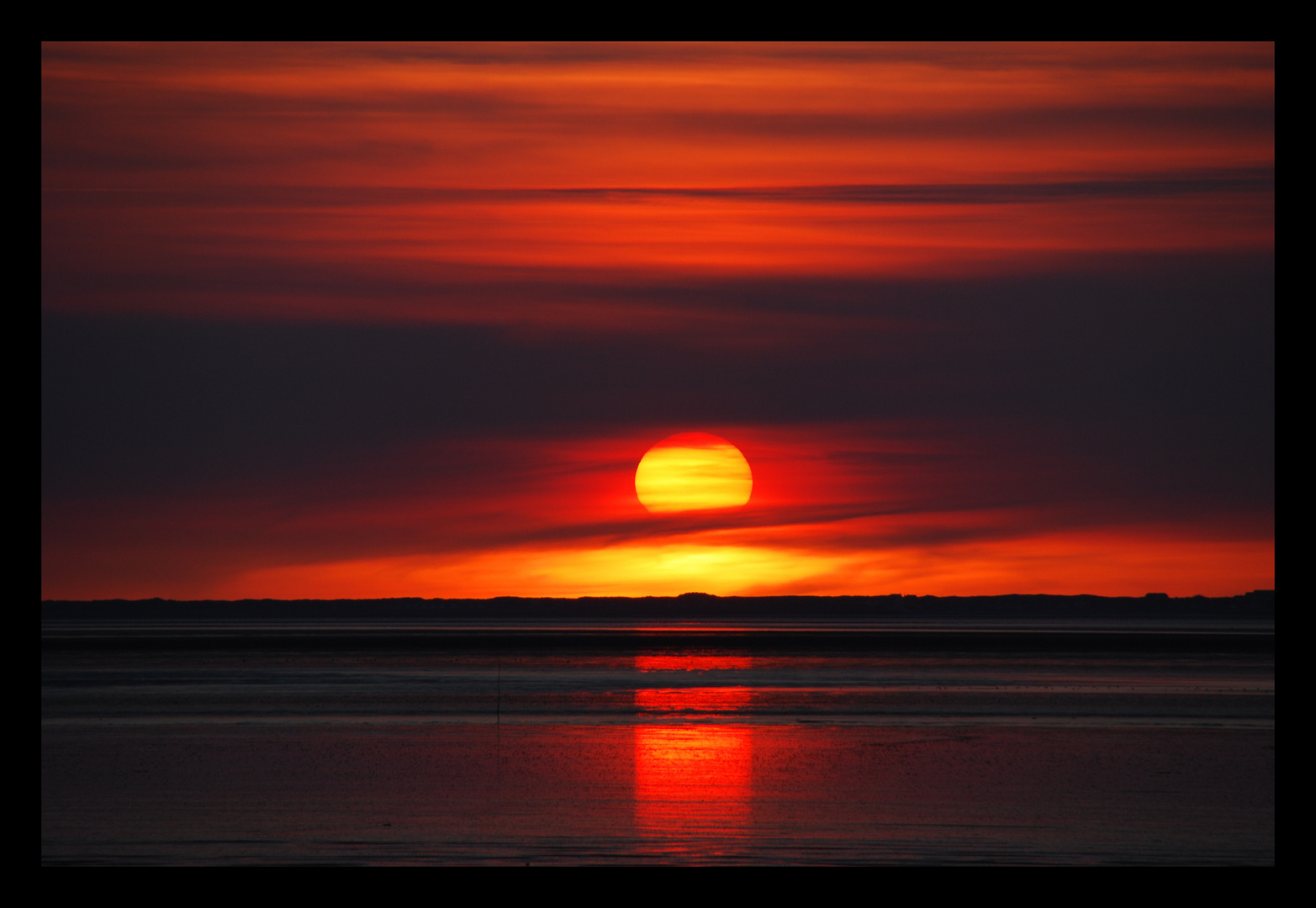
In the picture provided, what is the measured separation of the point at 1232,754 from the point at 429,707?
23748mm

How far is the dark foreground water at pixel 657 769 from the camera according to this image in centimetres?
2067

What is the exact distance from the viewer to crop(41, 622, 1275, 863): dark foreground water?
20.7m

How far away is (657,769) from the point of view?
2822cm

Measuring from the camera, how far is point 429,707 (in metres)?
Result: 43.4

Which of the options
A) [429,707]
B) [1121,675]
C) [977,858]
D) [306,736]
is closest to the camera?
[977,858]

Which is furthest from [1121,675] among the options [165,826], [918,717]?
[165,826]

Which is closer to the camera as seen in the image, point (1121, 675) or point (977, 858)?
point (977, 858)

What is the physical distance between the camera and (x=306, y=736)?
3491cm
